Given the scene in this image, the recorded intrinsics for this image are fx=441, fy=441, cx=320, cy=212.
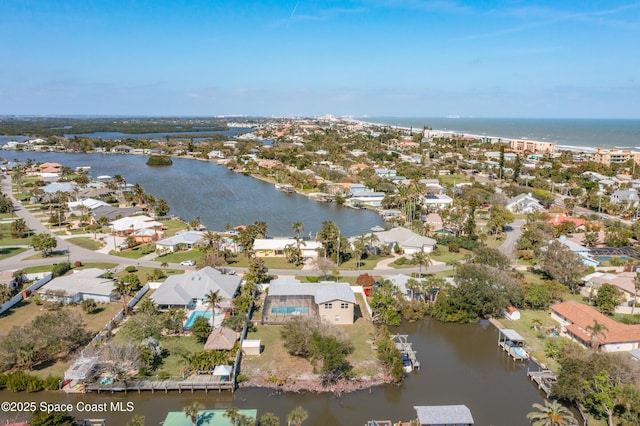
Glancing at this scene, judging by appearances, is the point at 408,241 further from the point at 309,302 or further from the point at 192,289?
the point at 192,289

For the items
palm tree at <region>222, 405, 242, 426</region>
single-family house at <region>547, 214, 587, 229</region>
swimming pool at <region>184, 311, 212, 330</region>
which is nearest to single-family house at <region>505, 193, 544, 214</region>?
single-family house at <region>547, 214, 587, 229</region>

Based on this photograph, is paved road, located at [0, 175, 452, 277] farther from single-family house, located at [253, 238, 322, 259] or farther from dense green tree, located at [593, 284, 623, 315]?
dense green tree, located at [593, 284, 623, 315]

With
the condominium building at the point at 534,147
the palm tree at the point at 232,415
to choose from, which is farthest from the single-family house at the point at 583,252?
the condominium building at the point at 534,147

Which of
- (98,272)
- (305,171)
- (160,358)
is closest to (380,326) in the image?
(160,358)

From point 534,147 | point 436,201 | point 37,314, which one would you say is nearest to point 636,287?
point 436,201

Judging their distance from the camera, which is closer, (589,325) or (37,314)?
(589,325)
